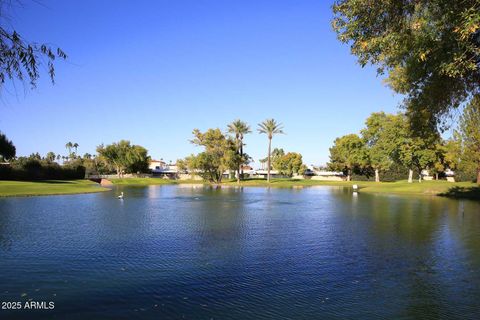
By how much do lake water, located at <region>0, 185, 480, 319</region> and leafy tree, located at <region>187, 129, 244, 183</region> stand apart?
71.5m

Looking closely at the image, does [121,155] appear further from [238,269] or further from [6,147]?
[238,269]

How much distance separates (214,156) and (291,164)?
4683 centimetres

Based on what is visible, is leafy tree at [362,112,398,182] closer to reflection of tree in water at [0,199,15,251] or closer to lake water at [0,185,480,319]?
lake water at [0,185,480,319]

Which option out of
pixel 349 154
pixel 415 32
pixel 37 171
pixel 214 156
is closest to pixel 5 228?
pixel 415 32

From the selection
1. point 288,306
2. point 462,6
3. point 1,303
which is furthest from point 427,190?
point 1,303

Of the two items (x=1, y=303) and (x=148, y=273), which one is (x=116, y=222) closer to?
(x=148, y=273)

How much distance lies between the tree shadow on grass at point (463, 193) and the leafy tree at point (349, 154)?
42.8 metres

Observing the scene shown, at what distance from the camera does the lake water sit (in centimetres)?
915

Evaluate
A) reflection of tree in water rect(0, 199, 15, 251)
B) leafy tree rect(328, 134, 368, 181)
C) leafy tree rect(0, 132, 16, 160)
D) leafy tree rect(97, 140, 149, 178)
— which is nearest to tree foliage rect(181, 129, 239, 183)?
leafy tree rect(97, 140, 149, 178)

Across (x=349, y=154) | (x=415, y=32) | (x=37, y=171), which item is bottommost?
(x=37, y=171)

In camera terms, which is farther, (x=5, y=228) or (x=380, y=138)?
(x=380, y=138)

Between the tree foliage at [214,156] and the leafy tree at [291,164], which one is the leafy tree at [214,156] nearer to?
the tree foliage at [214,156]

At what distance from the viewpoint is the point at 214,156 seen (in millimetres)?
95938

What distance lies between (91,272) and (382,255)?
34.9 feet
